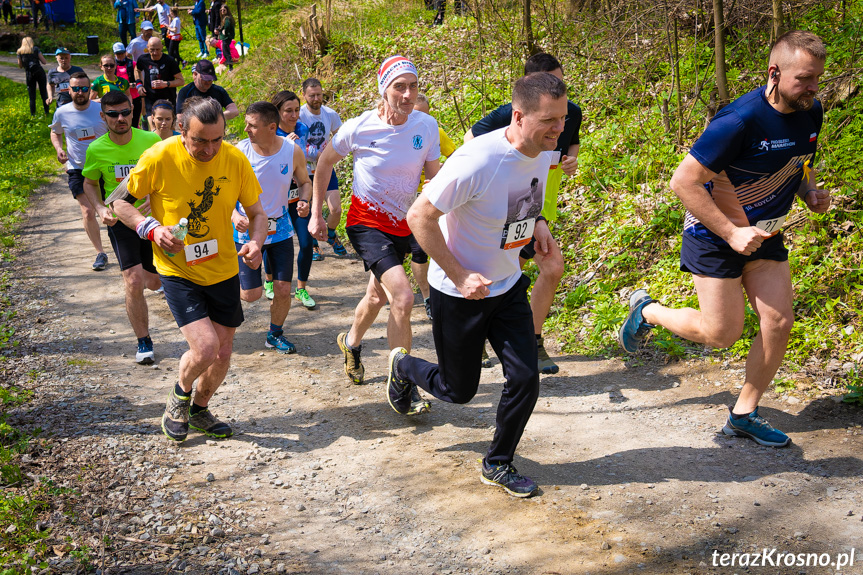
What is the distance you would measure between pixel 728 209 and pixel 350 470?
107 inches

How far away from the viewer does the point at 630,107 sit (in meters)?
9.28

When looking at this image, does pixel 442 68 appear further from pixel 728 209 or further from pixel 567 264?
pixel 728 209

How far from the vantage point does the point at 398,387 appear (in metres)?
4.93


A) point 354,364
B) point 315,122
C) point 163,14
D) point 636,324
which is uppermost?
point 163,14

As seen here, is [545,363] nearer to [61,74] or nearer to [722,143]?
[722,143]

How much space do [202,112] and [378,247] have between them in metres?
1.48

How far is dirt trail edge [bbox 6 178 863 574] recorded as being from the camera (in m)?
3.59

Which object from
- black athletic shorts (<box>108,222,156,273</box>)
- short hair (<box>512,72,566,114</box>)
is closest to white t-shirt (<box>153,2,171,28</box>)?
black athletic shorts (<box>108,222,156,273</box>)

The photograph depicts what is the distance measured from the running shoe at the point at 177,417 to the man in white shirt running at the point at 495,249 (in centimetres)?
177

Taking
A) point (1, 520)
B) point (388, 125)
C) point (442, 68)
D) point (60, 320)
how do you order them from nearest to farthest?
point (1, 520), point (388, 125), point (60, 320), point (442, 68)

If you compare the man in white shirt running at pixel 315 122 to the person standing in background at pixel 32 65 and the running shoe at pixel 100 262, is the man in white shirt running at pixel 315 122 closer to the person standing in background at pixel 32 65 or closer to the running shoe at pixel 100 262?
the running shoe at pixel 100 262

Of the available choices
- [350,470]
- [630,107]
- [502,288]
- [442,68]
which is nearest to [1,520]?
[350,470]

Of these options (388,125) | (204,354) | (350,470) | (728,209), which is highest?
(388,125)

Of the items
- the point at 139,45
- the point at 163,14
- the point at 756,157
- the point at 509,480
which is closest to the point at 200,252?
the point at 509,480
